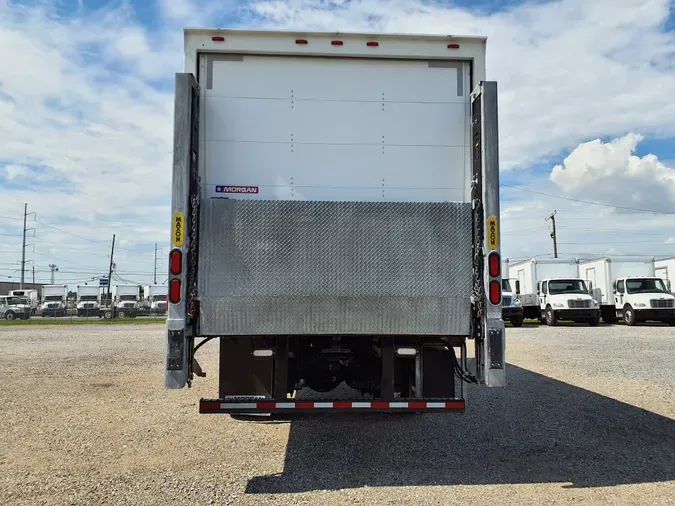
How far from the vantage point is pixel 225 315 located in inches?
167

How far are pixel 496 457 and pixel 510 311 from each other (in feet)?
68.7

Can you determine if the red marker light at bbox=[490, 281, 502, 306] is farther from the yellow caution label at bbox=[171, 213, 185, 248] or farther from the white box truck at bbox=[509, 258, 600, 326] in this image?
the white box truck at bbox=[509, 258, 600, 326]

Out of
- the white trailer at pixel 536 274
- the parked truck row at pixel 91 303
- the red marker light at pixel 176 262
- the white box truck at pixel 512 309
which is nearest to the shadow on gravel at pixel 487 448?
the red marker light at pixel 176 262

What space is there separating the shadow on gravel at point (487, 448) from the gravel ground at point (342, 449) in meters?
0.02

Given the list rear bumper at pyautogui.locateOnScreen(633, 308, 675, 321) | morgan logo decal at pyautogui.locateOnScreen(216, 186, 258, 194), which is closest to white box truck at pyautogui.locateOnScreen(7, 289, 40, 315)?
rear bumper at pyautogui.locateOnScreen(633, 308, 675, 321)

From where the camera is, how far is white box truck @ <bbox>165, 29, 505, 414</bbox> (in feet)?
14.0

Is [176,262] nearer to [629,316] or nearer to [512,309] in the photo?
[512,309]

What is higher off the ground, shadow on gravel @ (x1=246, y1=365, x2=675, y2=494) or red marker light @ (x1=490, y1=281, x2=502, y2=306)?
red marker light @ (x1=490, y1=281, x2=502, y2=306)

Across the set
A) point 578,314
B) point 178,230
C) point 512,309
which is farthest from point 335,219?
point 578,314

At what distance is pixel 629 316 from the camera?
25.0m

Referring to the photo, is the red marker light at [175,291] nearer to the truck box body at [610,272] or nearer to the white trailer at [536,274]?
the white trailer at [536,274]

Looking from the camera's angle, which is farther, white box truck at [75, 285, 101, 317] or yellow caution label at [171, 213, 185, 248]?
white box truck at [75, 285, 101, 317]

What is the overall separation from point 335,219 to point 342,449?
2469 millimetres

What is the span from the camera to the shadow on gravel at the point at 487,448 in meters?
4.55
